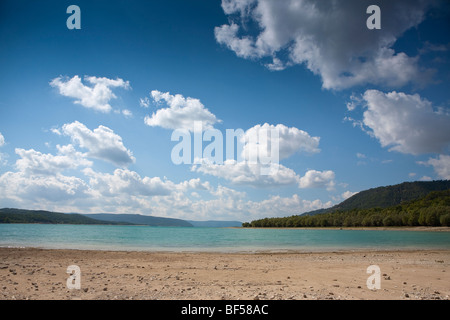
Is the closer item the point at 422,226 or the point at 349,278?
the point at 349,278

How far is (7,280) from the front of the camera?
37.5 ft

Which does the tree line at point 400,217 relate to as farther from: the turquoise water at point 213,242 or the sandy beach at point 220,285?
the sandy beach at point 220,285

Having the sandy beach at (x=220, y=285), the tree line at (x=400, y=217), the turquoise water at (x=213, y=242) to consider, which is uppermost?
the sandy beach at (x=220, y=285)

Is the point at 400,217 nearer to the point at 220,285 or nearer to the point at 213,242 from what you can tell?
the point at 213,242

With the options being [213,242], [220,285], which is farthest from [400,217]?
[220,285]

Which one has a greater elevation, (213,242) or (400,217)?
(213,242)

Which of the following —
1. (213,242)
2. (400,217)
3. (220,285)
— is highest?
(220,285)

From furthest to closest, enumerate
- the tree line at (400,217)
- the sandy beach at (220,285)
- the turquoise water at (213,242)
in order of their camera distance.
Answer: the tree line at (400,217) → the turquoise water at (213,242) → the sandy beach at (220,285)

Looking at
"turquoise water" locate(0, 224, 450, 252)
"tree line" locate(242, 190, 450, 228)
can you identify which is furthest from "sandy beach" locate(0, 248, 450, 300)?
"tree line" locate(242, 190, 450, 228)

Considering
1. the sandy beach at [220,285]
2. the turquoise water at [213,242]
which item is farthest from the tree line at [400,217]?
the sandy beach at [220,285]
